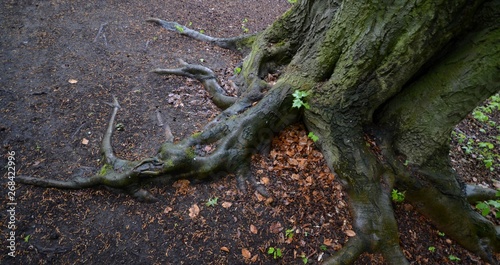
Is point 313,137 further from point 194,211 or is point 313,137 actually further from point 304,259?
point 194,211

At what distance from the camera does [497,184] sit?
537 cm

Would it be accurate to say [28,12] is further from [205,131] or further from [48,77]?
[205,131]

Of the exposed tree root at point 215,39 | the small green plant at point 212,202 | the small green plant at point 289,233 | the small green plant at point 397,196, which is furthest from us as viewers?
the exposed tree root at point 215,39

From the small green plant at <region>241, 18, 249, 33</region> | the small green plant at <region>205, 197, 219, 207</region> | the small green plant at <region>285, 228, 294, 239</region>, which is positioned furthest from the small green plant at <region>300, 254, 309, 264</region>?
the small green plant at <region>241, 18, 249, 33</region>

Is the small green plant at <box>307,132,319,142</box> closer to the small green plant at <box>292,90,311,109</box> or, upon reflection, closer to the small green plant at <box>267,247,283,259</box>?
the small green plant at <box>292,90,311,109</box>

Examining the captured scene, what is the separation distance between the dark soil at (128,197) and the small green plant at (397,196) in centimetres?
14

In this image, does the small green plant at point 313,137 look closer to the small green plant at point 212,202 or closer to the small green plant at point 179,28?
the small green plant at point 212,202

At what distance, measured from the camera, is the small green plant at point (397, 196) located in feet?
12.7

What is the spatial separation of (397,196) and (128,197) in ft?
11.2

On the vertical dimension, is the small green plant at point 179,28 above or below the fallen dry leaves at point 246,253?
above

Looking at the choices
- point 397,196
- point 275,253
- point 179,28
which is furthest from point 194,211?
point 179,28

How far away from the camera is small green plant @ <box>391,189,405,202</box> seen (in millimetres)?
3881

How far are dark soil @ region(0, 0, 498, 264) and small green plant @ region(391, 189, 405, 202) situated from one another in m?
0.14

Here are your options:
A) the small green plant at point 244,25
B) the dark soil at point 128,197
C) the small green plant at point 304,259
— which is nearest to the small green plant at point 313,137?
the dark soil at point 128,197
